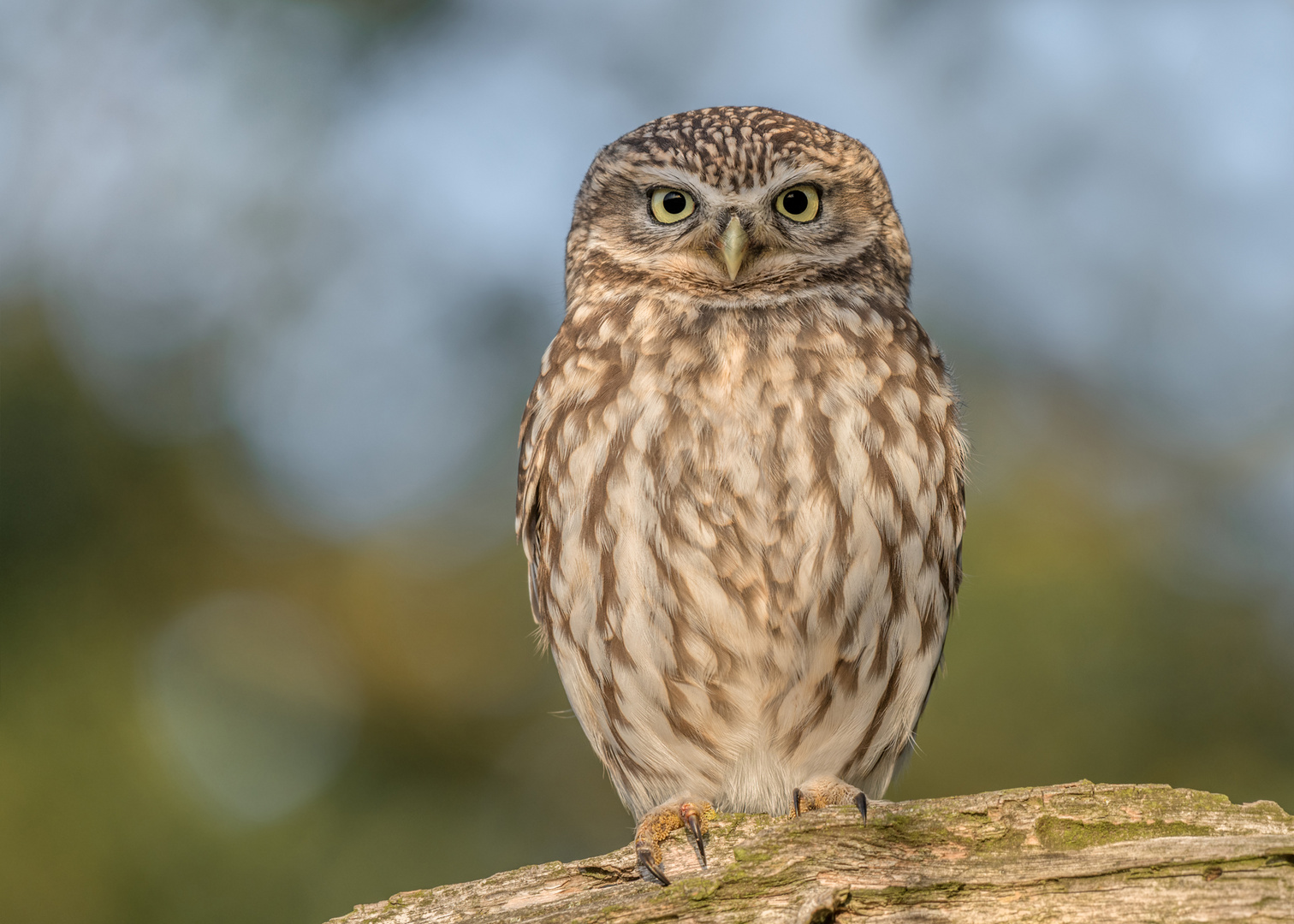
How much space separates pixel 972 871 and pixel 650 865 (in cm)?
59

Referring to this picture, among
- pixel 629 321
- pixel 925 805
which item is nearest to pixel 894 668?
pixel 925 805

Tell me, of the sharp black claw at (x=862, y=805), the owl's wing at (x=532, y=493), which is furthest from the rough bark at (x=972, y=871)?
the owl's wing at (x=532, y=493)

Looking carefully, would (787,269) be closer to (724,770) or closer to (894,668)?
(894,668)

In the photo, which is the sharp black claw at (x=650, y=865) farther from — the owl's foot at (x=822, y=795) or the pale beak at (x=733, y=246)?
the pale beak at (x=733, y=246)

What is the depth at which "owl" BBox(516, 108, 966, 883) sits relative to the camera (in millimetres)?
2365

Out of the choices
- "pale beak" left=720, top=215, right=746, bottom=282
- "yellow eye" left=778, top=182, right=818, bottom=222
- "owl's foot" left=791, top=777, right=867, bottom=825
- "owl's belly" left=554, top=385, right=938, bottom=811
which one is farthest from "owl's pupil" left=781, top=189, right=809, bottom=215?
"owl's foot" left=791, top=777, right=867, bottom=825

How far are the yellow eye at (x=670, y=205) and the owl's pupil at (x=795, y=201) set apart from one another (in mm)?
234

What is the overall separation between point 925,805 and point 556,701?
4.01 m

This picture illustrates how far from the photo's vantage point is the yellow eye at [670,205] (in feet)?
8.93

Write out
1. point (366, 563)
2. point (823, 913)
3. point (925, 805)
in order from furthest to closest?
point (366, 563) < point (925, 805) < point (823, 913)

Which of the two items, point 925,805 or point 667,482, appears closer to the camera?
point 925,805

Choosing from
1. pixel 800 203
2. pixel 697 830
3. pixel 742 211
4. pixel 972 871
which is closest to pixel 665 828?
pixel 697 830

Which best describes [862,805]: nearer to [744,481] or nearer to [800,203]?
[744,481]

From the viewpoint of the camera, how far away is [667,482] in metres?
2.37
